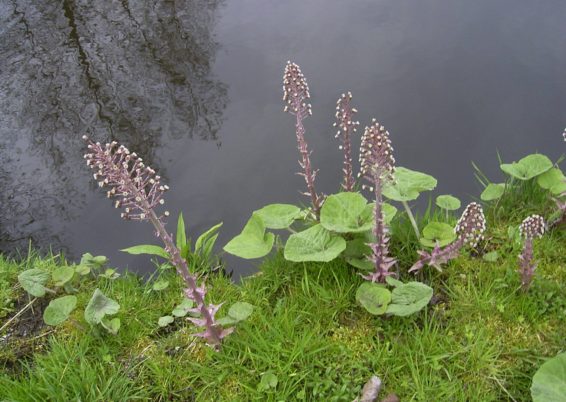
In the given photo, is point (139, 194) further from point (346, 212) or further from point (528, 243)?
point (528, 243)

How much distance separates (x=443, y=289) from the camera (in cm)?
392

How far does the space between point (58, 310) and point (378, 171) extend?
2508 millimetres

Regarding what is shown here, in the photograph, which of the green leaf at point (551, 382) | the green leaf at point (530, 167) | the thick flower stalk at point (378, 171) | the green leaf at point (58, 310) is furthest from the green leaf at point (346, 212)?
the green leaf at point (58, 310)

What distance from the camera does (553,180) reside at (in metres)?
4.39

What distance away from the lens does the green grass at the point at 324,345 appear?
3.41 metres

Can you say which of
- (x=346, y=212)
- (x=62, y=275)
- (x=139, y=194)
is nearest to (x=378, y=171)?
(x=346, y=212)

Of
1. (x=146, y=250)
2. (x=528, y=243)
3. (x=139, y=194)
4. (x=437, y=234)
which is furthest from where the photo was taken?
(x=146, y=250)

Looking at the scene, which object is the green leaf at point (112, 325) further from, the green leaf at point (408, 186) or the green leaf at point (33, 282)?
the green leaf at point (408, 186)

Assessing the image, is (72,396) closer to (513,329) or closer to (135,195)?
(135,195)

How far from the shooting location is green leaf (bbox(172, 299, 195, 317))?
398 centimetres

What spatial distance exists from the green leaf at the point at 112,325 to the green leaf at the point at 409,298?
1962mm

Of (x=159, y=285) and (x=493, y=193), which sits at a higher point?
(x=493, y=193)

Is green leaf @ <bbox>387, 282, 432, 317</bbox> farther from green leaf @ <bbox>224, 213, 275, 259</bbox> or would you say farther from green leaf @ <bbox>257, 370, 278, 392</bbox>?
green leaf @ <bbox>224, 213, 275, 259</bbox>

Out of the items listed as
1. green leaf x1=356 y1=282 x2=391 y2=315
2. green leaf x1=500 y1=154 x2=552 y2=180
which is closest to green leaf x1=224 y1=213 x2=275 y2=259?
green leaf x1=356 y1=282 x2=391 y2=315
